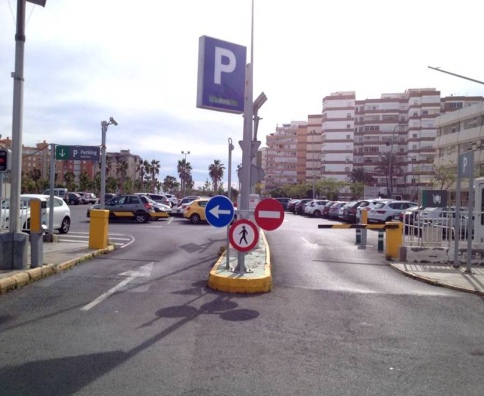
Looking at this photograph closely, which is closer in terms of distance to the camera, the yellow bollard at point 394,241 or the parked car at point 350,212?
the yellow bollard at point 394,241

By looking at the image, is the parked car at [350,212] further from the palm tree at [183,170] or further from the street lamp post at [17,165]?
the palm tree at [183,170]

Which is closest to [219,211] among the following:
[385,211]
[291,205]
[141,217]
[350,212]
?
[141,217]

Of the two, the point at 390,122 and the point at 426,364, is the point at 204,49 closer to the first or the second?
the point at 426,364

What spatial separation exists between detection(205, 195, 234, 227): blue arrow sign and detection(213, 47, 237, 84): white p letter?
8.00ft

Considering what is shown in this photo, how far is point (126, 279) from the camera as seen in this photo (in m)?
9.44

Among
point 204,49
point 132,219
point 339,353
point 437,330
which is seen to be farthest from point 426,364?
point 132,219

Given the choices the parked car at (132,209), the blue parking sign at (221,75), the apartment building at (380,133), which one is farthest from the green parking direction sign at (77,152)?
the apartment building at (380,133)

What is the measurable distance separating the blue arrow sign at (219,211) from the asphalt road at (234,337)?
125cm

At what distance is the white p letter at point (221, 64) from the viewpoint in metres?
9.72

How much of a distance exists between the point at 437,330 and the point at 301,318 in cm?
180

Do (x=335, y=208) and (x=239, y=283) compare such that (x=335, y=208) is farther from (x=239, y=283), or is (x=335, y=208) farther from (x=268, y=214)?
(x=239, y=283)

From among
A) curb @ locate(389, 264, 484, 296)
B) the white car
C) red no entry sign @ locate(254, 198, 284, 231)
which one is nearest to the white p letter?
red no entry sign @ locate(254, 198, 284, 231)

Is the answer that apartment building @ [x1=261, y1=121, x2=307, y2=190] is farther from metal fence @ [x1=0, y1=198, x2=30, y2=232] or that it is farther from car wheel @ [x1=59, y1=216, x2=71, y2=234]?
metal fence @ [x1=0, y1=198, x2=30, y2=232]

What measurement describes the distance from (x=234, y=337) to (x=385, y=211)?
2423cm
